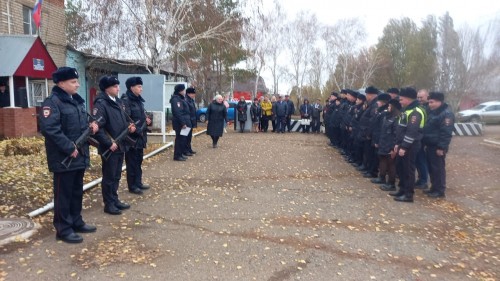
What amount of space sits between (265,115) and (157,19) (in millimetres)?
6712

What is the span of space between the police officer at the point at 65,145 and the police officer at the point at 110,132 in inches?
28.9

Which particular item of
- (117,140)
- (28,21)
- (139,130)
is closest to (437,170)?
(139,130)

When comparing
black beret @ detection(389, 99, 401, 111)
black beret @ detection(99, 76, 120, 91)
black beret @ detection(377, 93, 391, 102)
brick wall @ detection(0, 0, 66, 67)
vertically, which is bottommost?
black beret @ detection(389, 99, 401, 111)

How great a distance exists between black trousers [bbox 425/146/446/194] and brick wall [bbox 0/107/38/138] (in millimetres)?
12871

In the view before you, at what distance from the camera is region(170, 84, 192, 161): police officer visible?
35.4ft

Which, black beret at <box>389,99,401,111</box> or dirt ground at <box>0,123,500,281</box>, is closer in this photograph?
dirt ground at <box>0,123,500,281</box>

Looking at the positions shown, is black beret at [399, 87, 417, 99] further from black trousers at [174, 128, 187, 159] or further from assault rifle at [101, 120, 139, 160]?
black trousers at [174, 128, 187, 159]

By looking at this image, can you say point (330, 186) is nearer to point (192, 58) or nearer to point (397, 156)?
point (397, 156)

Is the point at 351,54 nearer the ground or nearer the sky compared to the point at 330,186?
nearer the sky

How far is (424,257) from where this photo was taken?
15.9 ft

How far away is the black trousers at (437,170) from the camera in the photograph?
7.80m

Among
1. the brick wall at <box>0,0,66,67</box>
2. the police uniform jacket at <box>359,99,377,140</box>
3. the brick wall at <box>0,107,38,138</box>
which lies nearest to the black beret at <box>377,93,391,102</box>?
the police uniform jacket at <box>359,99,377,140</box>

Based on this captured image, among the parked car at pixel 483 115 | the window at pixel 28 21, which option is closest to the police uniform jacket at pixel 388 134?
the window at pixel 28 21

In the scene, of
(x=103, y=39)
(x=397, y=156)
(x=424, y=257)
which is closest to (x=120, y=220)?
(x=424, y=257)
